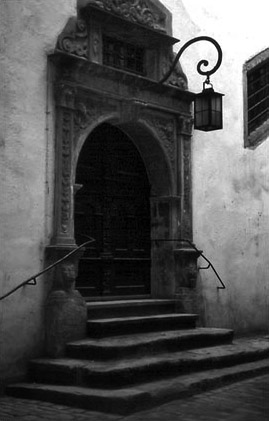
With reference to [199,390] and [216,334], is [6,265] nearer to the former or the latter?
[199,390]

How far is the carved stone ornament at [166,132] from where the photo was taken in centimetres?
866

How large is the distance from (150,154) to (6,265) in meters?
2.93

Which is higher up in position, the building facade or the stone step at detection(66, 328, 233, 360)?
the building facade

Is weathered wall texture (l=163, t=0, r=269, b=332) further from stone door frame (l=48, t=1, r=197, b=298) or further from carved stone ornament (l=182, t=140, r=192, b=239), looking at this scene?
stone door frame (l=48, t=1, r=197, b=298)

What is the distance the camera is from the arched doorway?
811 centimetres

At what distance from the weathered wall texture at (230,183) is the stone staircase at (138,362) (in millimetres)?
1099

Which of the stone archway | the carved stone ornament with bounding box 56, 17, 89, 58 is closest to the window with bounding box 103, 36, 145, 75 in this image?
the stone archway

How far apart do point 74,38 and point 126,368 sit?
12.4ft

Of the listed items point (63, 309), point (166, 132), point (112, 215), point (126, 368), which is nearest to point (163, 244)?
point (112, 215)

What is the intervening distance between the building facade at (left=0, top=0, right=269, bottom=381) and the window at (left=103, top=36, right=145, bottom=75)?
2cm

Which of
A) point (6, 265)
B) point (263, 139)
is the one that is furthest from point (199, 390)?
point (263, 139)

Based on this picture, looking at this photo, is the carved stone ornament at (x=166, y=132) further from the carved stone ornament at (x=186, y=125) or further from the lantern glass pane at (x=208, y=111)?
the lantern glass pane at (x=208, y=111)

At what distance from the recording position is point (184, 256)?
28.7 feet

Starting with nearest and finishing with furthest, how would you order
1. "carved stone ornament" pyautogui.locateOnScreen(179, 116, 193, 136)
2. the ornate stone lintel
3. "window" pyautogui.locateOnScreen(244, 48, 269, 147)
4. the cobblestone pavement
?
the cobblestone pavement
the ornate stone lintel
"carved stone ornament" pyautogui.locateOnScreen(179, 116, 193, 136)
"window" pyautogui.locateOnScreen(244, 48, 269, 147)
